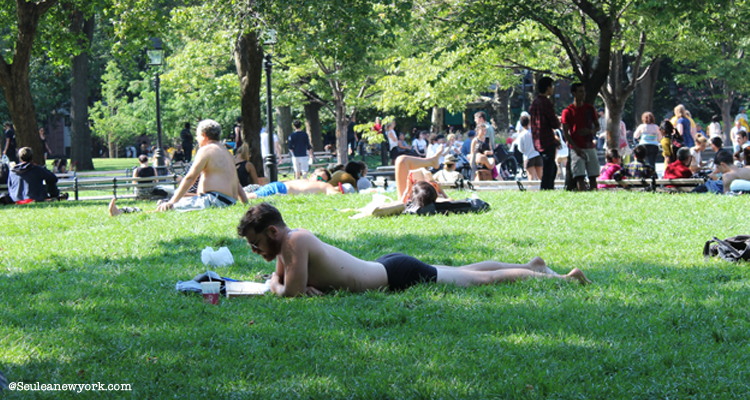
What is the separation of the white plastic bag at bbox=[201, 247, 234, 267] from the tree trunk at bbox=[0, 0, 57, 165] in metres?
11.5

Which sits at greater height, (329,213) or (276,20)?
(276,20)

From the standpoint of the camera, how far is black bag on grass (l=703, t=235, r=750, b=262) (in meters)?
6.67

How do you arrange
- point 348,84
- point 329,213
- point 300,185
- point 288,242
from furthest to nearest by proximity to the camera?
point 348,84 < point 300,185 < point 329,213 < point 288,242

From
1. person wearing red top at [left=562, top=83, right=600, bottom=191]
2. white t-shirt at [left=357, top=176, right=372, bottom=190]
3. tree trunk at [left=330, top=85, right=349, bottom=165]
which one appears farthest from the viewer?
tree trunk at [left=330, top=85, right=349, bottom=165]

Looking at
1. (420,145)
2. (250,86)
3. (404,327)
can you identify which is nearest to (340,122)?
(420,145)

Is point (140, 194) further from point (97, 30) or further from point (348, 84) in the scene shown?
point (97, 30)

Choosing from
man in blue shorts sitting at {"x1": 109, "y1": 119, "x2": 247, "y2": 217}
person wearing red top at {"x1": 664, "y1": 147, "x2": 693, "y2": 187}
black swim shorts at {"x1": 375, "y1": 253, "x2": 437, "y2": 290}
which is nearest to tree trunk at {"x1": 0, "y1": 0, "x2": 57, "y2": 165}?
man in blue shorts sitting at {"x1": 109, "y1": 119, "x2": 247, "y2": 217}

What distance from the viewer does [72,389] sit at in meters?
3.70

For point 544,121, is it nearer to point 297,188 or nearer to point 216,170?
point 297,188

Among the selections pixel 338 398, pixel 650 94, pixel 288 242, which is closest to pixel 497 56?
pixel 288 242

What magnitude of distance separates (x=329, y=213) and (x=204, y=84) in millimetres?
19085

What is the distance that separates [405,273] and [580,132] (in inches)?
337

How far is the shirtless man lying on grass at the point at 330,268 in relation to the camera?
527cm

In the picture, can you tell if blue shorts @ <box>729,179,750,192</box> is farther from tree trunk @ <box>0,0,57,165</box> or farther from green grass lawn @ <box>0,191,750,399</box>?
tree trunk @ <box>0,0,57,165</box>
